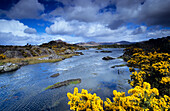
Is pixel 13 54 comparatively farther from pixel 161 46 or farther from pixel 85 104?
pixel 161 46

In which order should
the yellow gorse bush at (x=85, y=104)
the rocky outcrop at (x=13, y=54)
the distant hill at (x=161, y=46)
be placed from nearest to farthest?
the yellow gorse bush at (x=85, y=104) → the distant hill at (x=161, y=46) → the rocky outcrop at (x=13, y=54)

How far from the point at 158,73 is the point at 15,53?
72049mm

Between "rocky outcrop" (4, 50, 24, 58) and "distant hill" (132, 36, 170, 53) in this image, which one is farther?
"rocky outcrop" (4, 50, 24, 58)

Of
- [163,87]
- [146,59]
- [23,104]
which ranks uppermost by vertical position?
[146,59]

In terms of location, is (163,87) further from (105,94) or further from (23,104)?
(23,104)

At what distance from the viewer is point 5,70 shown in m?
32.5

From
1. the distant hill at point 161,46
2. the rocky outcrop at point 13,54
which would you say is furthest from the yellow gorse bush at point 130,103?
the rocky outcrop at point 13,54

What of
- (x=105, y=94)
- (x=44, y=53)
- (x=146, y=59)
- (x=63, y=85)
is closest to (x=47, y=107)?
(x=63, y=85)

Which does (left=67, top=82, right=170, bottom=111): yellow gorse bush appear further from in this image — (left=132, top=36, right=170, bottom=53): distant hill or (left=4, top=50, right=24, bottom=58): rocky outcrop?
(left=4, top=50, right=24, bottom=58): rocky outcrop

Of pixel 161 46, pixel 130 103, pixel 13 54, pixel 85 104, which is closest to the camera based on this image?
pixel 130 103

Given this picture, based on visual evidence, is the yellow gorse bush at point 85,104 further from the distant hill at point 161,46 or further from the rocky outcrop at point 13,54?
the rocky outcrop at point 13,54

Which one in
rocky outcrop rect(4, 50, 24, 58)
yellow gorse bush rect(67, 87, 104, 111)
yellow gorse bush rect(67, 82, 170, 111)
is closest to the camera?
yellow gorse bush rect(67, 82, 170, 111)

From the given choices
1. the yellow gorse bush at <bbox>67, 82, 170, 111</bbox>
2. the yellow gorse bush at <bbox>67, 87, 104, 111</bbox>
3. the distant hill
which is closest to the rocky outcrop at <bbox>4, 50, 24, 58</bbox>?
the yellow gorse bush at <bbox>67, 87, 104, 111</bbox>

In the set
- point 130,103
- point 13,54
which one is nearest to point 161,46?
point 130,103
